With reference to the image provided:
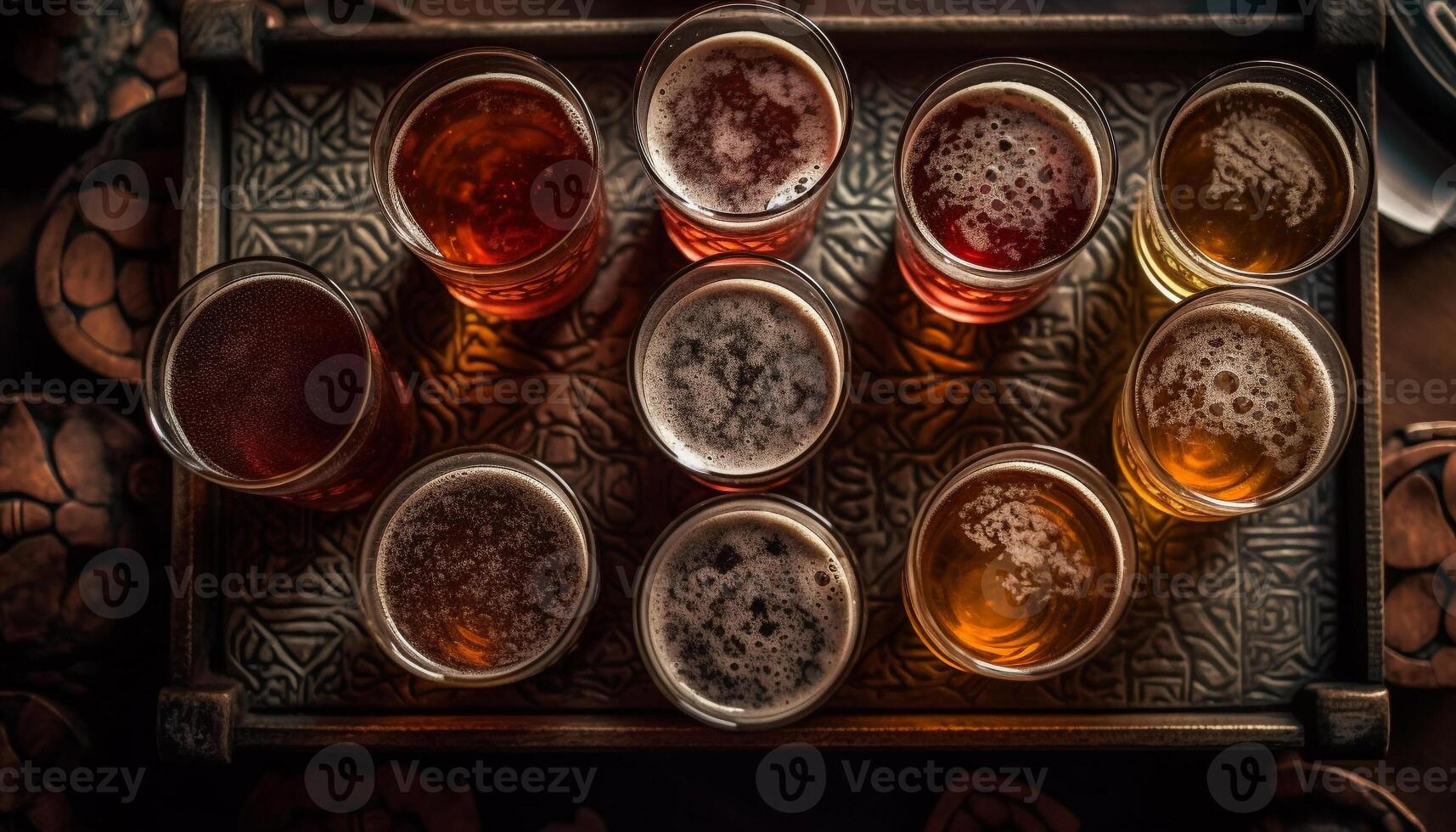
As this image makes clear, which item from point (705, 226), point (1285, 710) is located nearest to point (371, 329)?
point (705, 226)

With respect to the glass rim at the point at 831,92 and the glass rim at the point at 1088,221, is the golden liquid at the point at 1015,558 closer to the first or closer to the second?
the glass rim at the point at 1088,221

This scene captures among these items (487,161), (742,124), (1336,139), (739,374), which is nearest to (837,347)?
(739,374)

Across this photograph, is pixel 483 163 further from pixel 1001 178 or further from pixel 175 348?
pixel 1001 178

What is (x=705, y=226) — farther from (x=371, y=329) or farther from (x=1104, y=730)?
(x=1104, y=730)

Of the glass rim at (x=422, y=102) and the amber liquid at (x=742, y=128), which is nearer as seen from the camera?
the glass rim at (x=422, y=102)

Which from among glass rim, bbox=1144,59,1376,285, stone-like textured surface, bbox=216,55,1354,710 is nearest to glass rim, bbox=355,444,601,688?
stone-like textured surface, bbox=216,55,1354,710

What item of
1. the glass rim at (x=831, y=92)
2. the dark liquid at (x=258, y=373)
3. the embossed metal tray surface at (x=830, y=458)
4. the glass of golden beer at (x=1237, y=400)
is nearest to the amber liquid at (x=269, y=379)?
the dark liquid at (x=258, y=373)
